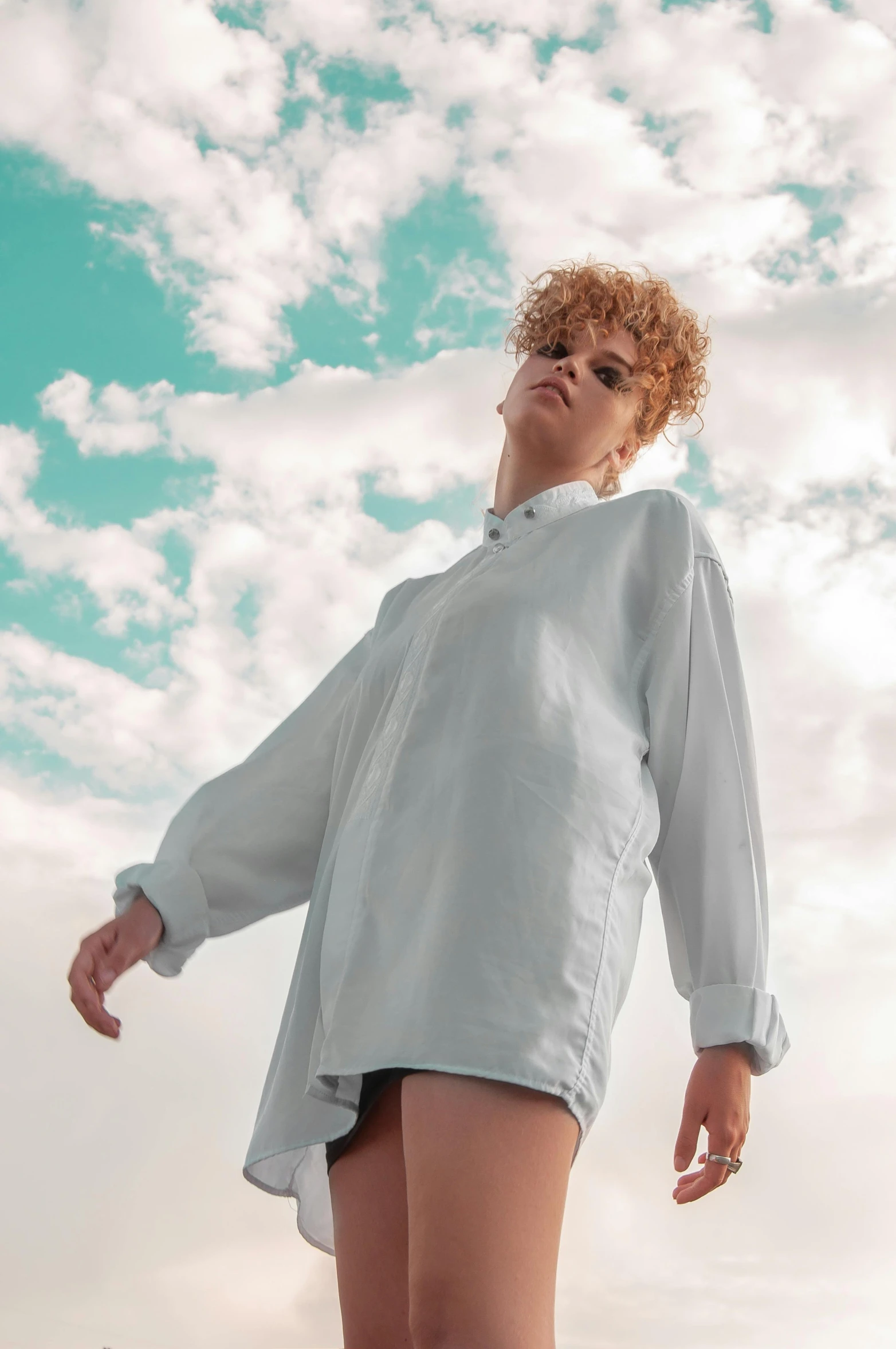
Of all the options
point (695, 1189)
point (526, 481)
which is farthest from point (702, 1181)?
point (526, 481)

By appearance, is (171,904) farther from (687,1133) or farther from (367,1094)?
(687,1133)

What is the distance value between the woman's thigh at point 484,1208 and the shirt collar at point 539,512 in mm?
969

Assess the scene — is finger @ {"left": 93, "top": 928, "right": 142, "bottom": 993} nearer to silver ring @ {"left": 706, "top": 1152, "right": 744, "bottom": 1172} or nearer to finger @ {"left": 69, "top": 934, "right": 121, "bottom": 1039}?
finger @ {"left": 69, "top": 934, "right": 121, "bottom": 1039}

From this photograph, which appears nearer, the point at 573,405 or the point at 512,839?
the point at 512,839

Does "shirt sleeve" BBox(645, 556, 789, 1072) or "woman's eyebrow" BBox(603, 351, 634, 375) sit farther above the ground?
"woman's eyebrow" BBox(603, 351, 634, 375)

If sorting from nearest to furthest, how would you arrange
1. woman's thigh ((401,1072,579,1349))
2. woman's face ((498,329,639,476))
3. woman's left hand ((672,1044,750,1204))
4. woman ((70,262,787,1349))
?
woman's thigh ((401,1072,579,1349)) < woman ((70,262,787,1349)) < woman's left hand ((672,1044,750,1204)) < woman's face ((498,329,639,476))

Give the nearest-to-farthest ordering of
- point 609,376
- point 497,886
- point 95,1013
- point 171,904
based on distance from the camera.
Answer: point 497,886, point 95,1013, point 171,904, point 609,376

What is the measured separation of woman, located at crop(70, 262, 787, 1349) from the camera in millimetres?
1298

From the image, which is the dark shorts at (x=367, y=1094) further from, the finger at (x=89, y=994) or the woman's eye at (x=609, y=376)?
the woman's eye at (x=609, y=376)

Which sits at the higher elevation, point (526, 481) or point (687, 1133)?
point (526, 481)

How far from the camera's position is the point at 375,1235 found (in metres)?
1.54

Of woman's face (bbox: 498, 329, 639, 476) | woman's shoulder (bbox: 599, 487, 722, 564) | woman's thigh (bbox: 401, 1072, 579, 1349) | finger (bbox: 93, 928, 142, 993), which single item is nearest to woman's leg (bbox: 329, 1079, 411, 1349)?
woman's thigh (bbox: 401, 1072, 579, 1349)

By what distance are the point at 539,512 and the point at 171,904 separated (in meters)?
0.91

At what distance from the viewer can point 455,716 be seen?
1616 millimetres
